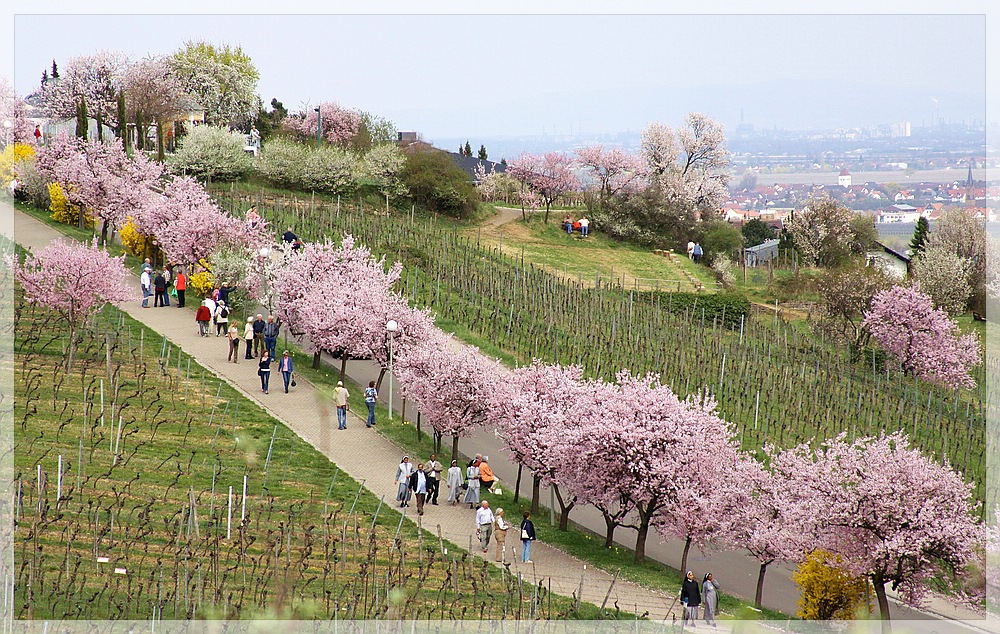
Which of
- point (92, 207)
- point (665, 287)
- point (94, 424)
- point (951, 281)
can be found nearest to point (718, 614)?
point (94, 424)

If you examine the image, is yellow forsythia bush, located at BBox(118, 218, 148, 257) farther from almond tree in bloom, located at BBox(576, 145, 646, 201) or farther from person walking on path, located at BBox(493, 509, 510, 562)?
almond tree in bloom, located at BBox(576, 145, 646, 201)

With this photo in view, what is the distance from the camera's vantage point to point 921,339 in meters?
49.4

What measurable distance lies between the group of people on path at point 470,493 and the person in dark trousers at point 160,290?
531 inches

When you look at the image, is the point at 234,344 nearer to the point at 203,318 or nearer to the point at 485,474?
the point at 203,318

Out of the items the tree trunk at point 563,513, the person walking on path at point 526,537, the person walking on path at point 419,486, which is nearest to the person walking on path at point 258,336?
the person walking on path at point 419,486

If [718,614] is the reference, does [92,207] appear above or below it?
above

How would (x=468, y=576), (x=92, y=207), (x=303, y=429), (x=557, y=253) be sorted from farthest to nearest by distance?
1. (x=557, y=253)
2. (x=92, y=207)
3. (x=303, y=429)
4. (x=468, y=576)

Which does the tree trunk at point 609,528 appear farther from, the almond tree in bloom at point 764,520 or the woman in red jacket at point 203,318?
the woman in red jacket at point 203,318

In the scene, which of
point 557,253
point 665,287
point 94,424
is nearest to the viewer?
point 94,424

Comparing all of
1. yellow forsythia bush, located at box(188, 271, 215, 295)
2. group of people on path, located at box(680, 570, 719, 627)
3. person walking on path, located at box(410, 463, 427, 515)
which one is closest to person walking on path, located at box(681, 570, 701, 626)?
group of people on path, located at box(680, 570, 719, 627)

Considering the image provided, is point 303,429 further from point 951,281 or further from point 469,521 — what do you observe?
point 951,281

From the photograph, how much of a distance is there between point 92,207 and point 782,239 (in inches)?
1662

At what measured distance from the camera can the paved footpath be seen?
1007 inches

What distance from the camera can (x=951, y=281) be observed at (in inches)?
2463
